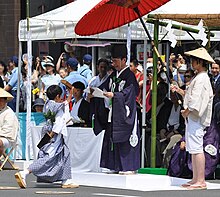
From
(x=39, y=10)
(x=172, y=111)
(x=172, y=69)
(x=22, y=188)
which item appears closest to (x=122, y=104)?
(x=22, y=188)

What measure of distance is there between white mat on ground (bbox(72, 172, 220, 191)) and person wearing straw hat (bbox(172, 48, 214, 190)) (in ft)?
1.31

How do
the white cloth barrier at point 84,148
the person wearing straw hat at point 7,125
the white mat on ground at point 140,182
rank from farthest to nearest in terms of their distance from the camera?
the person wearing straw hat at point 7,125 → the white cloth barrier at point 84,148 → the white mat on ground at point 140,182

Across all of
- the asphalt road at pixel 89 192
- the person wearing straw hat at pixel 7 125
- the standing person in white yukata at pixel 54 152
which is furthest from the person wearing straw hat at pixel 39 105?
the standing person in white yukata at pixel 54 152

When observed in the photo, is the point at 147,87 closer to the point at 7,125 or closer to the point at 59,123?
the point at 7,125

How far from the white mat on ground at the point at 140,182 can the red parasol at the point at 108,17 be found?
2.22 meters

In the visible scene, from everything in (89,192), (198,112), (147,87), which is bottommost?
(89,192)

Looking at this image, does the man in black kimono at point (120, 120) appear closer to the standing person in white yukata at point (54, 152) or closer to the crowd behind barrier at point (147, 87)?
the standing person in white yukata at point (54, 152)

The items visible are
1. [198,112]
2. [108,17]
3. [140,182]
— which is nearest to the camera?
[198,112]

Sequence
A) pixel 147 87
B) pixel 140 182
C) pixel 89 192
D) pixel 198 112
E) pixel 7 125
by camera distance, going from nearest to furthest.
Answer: pixel 89 192 < pixel 198 112 < pixel 140 182 < pixel 7 125 < pixel 147 87

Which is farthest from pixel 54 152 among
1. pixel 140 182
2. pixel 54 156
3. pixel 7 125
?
pixel 7 125

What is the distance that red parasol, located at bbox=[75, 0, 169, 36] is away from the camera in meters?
15.9

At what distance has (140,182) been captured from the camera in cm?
1564

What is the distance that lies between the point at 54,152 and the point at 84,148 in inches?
81.1

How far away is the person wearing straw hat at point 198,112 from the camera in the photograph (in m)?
15.0
